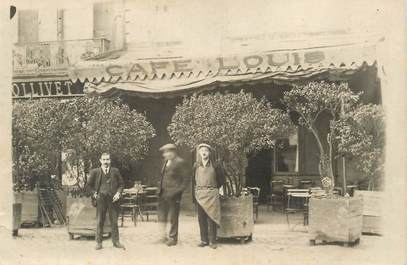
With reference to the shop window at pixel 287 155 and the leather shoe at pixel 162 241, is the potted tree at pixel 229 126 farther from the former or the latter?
the shop window at pixel 287 155

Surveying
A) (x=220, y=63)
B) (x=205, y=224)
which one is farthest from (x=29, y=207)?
(x=220, y=63)

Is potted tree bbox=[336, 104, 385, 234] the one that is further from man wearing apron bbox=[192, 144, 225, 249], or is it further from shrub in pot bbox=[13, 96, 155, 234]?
shrub in pot bbox=[13, 96, 155, 234]

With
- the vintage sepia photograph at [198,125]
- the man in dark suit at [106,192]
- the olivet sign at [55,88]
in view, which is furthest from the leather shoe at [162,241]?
the olivet sign at [55,88]

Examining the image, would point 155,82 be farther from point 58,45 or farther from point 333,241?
point 333,241

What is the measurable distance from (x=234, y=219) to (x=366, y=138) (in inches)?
79.3

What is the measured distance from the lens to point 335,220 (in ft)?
24.7

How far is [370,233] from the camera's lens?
7695 mm

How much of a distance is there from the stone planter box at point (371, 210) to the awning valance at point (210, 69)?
5.52 ft

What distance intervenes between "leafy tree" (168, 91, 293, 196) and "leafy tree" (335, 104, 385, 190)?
3.75 feet

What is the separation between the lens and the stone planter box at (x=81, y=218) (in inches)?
331

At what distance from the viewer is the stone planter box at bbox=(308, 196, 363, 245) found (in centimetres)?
747

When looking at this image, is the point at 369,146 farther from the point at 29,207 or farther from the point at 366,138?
the point at 29,207

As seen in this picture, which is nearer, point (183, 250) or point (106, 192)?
point (183, 250)

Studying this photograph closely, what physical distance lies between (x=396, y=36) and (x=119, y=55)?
183 inches
